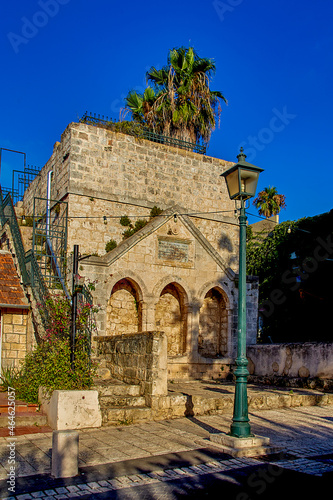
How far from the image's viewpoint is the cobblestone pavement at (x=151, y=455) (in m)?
5.49

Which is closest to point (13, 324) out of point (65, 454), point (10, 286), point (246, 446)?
point (10, 286)

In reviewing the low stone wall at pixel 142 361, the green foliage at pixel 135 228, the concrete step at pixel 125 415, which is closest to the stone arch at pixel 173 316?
the green foliage at pixel 135 228

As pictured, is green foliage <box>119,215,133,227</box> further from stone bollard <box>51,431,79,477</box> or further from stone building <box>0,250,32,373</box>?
stone bollard <box>51,431,79,477</box>

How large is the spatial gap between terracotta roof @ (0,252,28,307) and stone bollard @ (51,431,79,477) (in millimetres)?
5733

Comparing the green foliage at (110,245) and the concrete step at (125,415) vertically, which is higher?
the green foliage at (110,245)

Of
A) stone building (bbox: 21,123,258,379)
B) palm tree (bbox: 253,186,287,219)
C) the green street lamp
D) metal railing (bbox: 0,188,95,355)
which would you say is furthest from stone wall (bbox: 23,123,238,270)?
palm tree (bbox: 253,186,287,219)

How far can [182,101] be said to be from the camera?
Result: 19656 mm

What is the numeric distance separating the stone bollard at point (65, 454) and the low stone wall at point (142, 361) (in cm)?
339

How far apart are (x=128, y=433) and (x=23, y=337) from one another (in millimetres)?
4743

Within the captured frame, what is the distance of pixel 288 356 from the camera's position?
1370cm

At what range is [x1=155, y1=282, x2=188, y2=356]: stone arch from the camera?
14430mm

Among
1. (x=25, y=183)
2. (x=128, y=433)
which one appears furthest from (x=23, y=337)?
(x=25, y=183)

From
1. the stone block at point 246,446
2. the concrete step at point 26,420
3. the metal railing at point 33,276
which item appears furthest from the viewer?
the metal railing at point 33,276

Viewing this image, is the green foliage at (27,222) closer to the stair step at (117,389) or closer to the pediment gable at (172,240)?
the pediment gable at (172,240)
